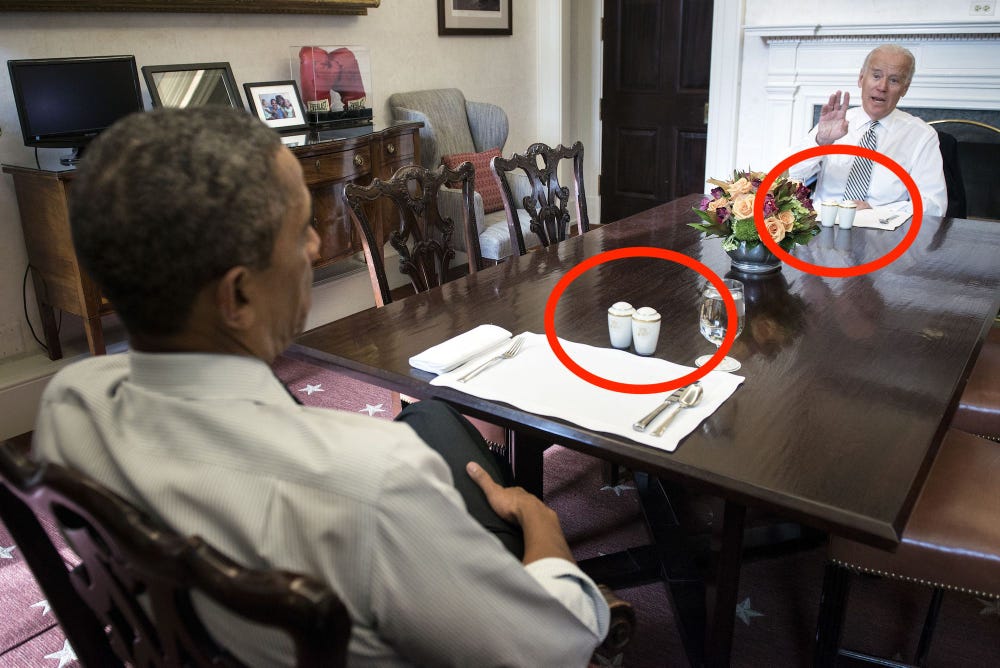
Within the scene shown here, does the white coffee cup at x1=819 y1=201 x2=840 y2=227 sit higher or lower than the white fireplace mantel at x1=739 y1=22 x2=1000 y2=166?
lower

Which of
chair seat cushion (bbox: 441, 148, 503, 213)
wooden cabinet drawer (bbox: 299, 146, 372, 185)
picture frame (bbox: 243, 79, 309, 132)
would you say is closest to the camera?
wooden cabinet drawer (bbox: 299, 146, 372, 185)

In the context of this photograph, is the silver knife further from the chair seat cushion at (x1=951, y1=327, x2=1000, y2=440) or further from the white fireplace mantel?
the white fireplace mantel

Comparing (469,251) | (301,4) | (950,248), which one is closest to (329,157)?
(301,4)

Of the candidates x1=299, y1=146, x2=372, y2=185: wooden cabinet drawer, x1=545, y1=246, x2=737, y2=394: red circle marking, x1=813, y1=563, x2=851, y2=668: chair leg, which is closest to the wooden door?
x1=299, y1=146, x2=372, y2=185: wooden cabinet drawer

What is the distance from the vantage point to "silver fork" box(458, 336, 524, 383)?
4.82ft

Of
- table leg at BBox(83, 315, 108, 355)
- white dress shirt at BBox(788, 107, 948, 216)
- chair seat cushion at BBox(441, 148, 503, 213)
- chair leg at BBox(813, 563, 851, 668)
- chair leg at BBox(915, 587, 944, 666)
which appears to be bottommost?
chair leg at BBox(915, 587, 944, 666)

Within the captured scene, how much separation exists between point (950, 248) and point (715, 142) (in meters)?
3.09

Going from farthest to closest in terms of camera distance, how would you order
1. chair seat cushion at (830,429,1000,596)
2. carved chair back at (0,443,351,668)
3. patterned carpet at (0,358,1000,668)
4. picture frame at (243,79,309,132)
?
picture frame at (243,79,309,132) < patterned carpet at (0,358,1000,668) < chair seat cushion at (830,429,1000,596) < carved chair back at (0,443,351,668)

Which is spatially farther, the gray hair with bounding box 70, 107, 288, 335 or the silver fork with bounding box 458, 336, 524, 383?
the silver fork with bounding box 458, 336, 524, 383

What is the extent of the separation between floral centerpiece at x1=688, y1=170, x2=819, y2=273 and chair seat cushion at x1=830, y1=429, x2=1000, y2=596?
2.46ft

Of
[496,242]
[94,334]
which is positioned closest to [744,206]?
[496,242]

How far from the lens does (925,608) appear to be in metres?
1.89

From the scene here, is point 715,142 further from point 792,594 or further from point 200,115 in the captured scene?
point 200,115

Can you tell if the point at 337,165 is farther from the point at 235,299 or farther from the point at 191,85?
the point at 235,299
